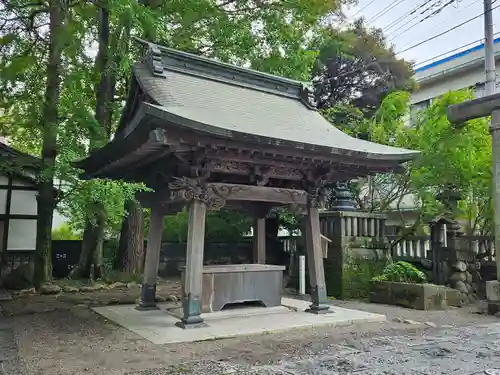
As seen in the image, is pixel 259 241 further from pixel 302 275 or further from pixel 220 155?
pixel 220 155

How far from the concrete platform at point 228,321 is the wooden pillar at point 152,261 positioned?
25 centimetres

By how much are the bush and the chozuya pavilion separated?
292cm

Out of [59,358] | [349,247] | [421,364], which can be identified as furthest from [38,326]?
[349,247]

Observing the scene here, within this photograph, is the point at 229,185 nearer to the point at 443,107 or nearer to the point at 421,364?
the point at 421,364

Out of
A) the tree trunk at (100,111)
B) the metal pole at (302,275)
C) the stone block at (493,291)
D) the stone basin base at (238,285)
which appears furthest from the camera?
the tree trunk at (100,111)

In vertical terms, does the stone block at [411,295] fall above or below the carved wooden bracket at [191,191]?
below

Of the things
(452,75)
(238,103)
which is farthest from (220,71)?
(452,75)

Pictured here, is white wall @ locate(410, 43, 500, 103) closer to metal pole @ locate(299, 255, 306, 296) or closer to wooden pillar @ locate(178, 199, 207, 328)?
metal pole @ locate(299, 255, 306, 296)

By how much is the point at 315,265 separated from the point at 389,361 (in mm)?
3079

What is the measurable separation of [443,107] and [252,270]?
7293mm

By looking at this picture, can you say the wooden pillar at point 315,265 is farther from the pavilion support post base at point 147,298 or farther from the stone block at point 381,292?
the pavilion support post base at point 147,298

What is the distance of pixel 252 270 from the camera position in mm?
7684

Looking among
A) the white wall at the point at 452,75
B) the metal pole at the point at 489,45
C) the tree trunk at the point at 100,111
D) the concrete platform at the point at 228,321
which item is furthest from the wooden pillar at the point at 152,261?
the white wall at the point at 452,75

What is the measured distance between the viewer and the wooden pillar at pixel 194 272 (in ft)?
21.0
